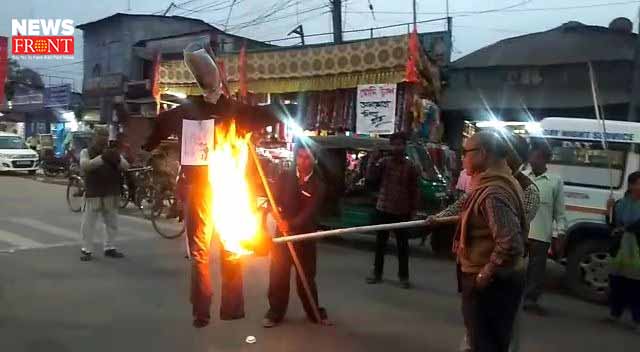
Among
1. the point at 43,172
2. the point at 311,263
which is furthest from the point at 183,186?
the point at 43,172

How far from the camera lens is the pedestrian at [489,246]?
3346mm

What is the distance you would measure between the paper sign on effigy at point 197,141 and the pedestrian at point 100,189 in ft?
14.7

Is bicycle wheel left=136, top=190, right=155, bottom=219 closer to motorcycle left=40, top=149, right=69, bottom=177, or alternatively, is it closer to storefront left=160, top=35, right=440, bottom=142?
storefront left=160, top=35, right=440, bottom=142

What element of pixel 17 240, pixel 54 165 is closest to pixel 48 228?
pixel 17 240

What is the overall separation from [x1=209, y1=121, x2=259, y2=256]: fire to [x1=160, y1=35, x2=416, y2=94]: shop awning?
537cm

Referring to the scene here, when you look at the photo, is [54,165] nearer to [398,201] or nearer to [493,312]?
[398,201]

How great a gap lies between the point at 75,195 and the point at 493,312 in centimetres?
1215

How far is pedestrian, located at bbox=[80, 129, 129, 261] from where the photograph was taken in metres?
8.62

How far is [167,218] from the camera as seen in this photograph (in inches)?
441

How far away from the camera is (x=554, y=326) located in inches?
234

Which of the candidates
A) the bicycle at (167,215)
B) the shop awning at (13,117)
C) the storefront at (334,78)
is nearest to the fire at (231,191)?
the storefront at (334,78)

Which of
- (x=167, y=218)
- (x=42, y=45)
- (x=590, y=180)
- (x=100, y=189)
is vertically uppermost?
(x=42, y=45)

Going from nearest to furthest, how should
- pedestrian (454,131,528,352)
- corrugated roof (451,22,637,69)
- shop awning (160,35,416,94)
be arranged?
pedestrian (454,131,528,352) < shop awning (160,35,416,94) < corrugated roof (451,22,637,69)

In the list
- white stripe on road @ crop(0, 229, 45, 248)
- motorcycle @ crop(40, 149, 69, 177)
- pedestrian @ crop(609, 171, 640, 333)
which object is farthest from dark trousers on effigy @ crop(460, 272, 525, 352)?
motorcycle @ crop(40, 149, 69, 177)
